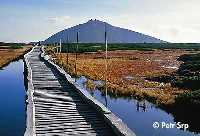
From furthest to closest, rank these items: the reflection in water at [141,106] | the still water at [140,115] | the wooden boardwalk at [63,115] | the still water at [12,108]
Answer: the reflection in water at [141,106], the still water at [12,108], the still water at [140,115], the wooden boardwalk at [63,115]

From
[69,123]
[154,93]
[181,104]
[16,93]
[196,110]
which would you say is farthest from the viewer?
[16,93]

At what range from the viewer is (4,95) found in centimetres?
3728

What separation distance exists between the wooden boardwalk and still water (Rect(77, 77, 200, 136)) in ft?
12.0

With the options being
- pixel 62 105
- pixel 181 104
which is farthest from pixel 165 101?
pixel 62 105

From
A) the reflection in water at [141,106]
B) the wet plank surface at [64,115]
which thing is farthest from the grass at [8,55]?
the wet plank surface at [64,115]

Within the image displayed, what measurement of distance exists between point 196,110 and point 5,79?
98.2ft

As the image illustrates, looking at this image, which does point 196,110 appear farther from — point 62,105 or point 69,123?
point 69,123

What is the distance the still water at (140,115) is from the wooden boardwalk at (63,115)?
143 inches

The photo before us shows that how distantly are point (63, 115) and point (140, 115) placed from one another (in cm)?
833

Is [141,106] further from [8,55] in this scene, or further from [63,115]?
[8,55]

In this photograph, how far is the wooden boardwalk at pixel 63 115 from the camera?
18.5 m

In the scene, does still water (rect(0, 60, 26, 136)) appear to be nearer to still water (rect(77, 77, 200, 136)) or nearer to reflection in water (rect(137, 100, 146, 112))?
still water (rect(77, 77, 200, 136))

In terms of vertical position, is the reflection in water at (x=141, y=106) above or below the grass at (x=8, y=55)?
below

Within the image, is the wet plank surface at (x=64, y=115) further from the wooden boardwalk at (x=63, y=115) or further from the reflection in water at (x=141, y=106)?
the reflection in water at (x=141, y=106)
